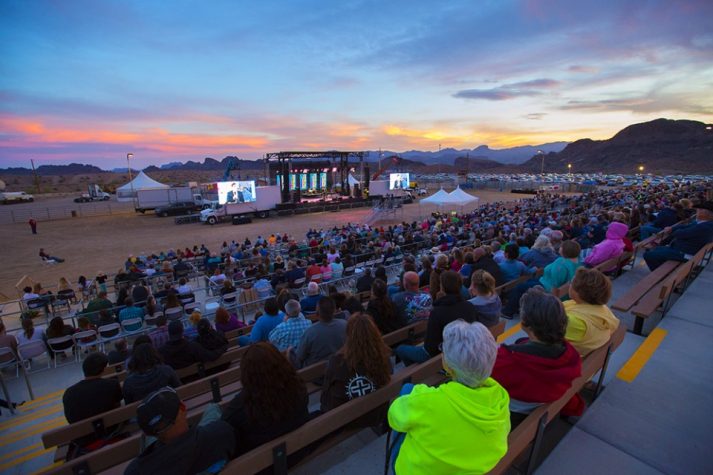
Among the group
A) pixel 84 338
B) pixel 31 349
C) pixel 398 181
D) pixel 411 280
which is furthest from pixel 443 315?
pixel 398 181

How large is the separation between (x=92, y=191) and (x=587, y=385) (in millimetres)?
59635


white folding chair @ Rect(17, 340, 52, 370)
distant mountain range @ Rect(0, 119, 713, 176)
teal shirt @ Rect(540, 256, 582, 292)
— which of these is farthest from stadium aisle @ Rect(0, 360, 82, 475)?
distant mountain range @ Rect(0, 119, 713, 176)

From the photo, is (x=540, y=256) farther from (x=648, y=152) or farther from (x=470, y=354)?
(x=648, y=152)

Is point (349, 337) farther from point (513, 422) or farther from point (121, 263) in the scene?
point (121, 263)

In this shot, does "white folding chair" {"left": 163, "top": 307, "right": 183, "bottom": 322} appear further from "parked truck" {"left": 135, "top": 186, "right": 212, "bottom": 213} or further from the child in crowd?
"parked truck" {"left": 135, "top": 186, "right": 212, "bottom": 213}

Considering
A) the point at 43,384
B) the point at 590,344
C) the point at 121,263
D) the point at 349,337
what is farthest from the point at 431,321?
the point at 121,263

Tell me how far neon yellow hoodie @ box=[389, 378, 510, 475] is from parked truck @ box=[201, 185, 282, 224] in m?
29.2

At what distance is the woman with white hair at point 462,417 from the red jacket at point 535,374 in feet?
1.80

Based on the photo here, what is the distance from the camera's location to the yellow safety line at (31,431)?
167 inches

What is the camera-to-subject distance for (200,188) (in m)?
36.2

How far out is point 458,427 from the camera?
1680mm

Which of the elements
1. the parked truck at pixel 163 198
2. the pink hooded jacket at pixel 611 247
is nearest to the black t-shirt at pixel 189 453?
the pink hooded jacket at pixel 611 247

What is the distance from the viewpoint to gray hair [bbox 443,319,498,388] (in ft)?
5.61

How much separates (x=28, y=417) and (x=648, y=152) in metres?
173
